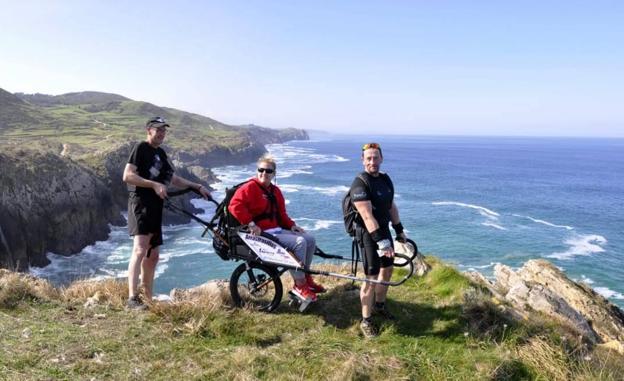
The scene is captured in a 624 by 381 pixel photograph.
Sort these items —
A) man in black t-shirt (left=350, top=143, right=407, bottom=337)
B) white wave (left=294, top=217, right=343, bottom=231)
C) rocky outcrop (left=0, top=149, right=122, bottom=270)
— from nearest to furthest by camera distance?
man in black t-shirt (left=350, top=143, right=407, bottom=337) → rocky outcrop (left=0, top=149, right=122, bottom=270) → white wave (left=294, top=217, right=343, bottom=231)

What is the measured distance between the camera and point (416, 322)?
6852 millimetres

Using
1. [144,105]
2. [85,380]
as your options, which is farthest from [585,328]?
[144,105]

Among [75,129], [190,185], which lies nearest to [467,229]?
[190,185]

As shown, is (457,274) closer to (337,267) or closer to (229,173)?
(337,267)

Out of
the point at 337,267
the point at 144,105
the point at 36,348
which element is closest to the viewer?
the point at 36,348

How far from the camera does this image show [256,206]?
6.87 m

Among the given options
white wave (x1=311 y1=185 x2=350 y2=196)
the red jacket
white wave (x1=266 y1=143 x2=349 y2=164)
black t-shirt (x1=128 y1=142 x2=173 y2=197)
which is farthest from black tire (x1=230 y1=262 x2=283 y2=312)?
white wave (x1=266 y1=143 x2=349 y2=164)

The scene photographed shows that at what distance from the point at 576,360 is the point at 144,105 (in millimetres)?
210698

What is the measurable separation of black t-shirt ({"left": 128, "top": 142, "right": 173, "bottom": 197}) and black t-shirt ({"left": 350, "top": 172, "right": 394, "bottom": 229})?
120 inches

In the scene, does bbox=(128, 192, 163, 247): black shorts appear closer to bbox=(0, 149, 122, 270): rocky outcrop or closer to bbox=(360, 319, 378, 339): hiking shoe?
bbox=(360, 319, 378, 339): hiking shoe

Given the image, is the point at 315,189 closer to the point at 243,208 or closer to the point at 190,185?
the point at 190,185

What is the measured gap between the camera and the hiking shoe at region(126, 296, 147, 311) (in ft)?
22.6

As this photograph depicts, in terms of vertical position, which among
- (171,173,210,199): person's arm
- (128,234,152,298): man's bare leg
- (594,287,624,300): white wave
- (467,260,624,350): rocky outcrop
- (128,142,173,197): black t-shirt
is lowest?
(594,287,624,300): white wave

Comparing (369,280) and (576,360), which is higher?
(369,280)
